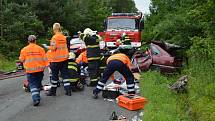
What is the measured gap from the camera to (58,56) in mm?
12766

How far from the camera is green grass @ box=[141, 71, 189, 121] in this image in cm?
987

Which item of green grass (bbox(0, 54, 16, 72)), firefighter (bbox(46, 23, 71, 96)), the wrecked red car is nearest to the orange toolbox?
firefighter (bbox(46, 23, 71, 96))

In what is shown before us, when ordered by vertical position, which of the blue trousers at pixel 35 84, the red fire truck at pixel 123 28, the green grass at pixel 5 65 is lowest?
the green grass at pixel 5 65

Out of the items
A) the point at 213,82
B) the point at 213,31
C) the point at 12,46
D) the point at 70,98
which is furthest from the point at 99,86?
the point at 12,46

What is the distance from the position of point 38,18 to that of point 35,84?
29632mm

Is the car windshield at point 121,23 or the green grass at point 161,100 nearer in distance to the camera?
the green grass at point 161,100

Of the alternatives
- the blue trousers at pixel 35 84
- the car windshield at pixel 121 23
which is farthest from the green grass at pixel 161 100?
the car windshield at pixel 121 23

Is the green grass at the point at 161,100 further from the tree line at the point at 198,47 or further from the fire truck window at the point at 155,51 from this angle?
the fire truck window at the point at 155,51

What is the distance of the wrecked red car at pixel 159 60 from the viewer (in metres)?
16.9

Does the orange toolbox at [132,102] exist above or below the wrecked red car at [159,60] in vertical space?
below

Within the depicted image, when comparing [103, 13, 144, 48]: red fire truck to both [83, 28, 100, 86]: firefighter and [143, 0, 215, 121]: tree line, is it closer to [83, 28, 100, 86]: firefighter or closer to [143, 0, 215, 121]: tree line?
[143, 0, 215, 121]: tree line

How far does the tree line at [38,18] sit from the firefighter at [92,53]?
14799 millimetres

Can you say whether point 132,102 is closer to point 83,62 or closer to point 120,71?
point 120,71

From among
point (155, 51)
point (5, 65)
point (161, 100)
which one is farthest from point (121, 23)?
point (161, 100)
